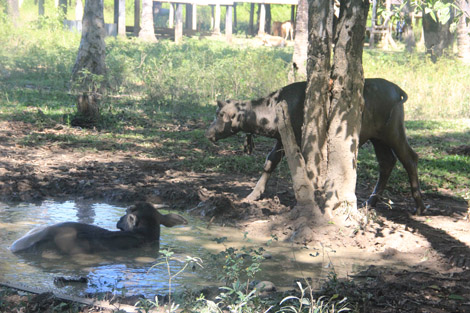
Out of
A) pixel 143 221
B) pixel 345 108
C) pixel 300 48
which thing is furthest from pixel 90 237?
pixel 300 48

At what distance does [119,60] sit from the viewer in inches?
761

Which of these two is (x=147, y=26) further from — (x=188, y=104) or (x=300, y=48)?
(x=188, y=104)

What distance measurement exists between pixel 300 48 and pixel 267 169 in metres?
10.8

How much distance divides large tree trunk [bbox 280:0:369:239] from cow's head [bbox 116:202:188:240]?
5.30 feet

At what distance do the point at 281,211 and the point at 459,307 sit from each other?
10.8ft

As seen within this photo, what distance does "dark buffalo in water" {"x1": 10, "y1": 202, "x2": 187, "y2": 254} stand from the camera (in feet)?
20.0

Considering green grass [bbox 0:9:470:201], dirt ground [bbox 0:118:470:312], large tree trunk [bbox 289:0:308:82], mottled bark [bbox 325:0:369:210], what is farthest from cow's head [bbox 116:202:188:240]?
large tree trunk [bbox 289:0:308:82]

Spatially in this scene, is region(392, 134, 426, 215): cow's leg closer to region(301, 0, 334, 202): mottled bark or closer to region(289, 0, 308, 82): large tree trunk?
region(301, 0, 334, 202): mottled bark

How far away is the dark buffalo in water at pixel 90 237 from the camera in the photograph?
6098 millimetres

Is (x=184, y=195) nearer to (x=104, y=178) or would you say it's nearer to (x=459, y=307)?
(x=104, y=178)

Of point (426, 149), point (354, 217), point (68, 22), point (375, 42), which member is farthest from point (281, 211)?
point (375, 42)

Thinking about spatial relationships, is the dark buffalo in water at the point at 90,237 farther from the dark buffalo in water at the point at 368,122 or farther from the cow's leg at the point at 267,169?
the dark buffalo in water at the point at 368,122

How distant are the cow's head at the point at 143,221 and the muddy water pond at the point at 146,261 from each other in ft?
0.60

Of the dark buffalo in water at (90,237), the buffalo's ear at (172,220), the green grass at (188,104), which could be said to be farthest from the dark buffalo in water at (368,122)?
the dark buffalo in water at (90,237)
